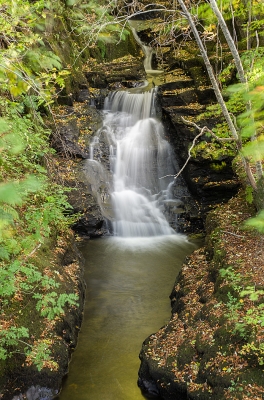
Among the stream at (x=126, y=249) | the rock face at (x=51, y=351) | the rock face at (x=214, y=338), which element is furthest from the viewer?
the stream at (x=126, y=249)

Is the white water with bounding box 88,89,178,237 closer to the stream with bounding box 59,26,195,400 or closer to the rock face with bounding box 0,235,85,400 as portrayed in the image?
the stream with bounding box 59,26,195,400

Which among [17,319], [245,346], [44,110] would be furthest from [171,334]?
[44,110]

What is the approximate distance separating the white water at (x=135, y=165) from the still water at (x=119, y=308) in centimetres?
72

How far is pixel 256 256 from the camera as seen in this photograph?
5660 millimetres

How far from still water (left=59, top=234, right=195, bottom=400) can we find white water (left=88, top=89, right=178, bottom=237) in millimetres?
721

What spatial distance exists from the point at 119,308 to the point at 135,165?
6021 millimetres

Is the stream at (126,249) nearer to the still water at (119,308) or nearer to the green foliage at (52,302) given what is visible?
the still water at (119,308)

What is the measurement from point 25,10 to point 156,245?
6.25 meters

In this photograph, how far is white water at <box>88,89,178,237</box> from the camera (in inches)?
426

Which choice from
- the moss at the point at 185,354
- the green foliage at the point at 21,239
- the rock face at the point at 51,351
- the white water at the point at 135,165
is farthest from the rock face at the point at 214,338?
the white water at the point at 135,165

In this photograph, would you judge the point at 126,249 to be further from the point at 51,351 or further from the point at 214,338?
the point at 214,338

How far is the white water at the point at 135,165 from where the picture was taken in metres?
10.8

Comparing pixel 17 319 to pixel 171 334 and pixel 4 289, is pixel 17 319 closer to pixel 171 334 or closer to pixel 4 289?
pixel 4 289

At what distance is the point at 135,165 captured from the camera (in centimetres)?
1208
